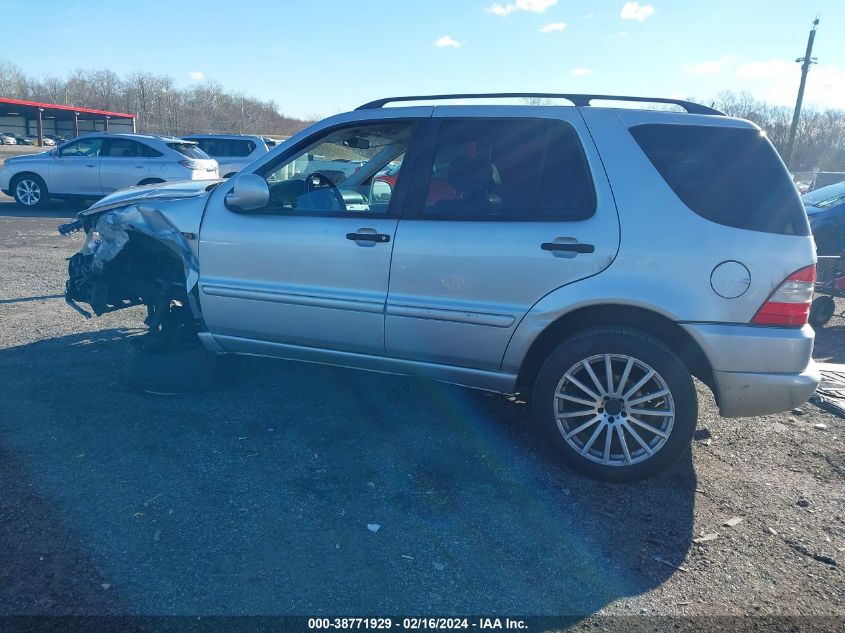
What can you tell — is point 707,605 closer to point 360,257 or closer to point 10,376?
point 360,257

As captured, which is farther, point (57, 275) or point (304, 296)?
point (57, 275)

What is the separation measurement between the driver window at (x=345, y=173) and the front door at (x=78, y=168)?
11.6m

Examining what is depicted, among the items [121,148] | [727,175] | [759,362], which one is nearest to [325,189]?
[727,175]

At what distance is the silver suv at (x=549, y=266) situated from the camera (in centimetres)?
339

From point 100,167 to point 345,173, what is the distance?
11.6 m

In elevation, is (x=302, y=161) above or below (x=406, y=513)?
above

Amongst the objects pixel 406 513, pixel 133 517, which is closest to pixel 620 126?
pixel 406 513

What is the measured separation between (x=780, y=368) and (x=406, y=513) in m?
2.11

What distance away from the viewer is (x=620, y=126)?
3.66 m

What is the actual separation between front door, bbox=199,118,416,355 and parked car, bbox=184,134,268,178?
13.7 metres

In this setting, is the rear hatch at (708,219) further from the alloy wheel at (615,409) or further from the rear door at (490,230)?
the alloy wheel at (615,409)

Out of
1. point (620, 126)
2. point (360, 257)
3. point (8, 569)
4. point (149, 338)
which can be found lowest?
point (8, 569)

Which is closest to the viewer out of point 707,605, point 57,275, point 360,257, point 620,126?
point 707,605

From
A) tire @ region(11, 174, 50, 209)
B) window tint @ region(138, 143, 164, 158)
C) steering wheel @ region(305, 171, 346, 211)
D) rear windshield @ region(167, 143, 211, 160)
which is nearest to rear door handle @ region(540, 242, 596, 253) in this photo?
steering wheel @ region(305, 171, 346, 211)
